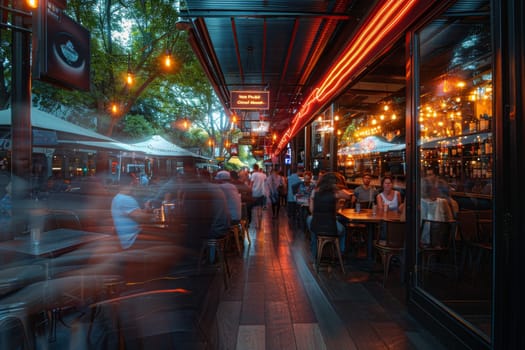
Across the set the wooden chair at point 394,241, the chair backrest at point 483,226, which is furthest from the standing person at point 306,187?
the chair backrest at point 483,226

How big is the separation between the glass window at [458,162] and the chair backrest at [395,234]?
41cm

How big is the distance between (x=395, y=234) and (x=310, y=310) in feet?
5.79

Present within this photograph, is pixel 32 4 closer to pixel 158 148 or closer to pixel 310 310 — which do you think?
pixel 310 310

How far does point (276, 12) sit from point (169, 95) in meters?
19.9

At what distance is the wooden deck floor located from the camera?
3113 millimetres

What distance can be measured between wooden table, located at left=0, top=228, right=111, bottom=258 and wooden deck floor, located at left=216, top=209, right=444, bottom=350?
5.83 ft

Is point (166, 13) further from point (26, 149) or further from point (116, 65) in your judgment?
point (26, 149)

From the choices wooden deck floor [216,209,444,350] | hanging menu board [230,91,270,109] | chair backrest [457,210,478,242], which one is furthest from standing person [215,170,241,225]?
hanging menu board [230,91,270,109]

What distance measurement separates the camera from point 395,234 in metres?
4.61

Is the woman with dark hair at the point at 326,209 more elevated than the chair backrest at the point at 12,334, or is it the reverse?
the woman with dark hair at the point at 326,209

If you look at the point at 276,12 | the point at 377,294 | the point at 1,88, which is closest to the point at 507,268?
the point at 377,294

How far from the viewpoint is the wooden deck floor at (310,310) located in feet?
10.2

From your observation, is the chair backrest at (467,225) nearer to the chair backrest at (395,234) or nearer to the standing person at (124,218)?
the chair backrest at (395,234)

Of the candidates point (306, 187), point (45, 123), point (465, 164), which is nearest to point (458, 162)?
Result: point (465, 164)
